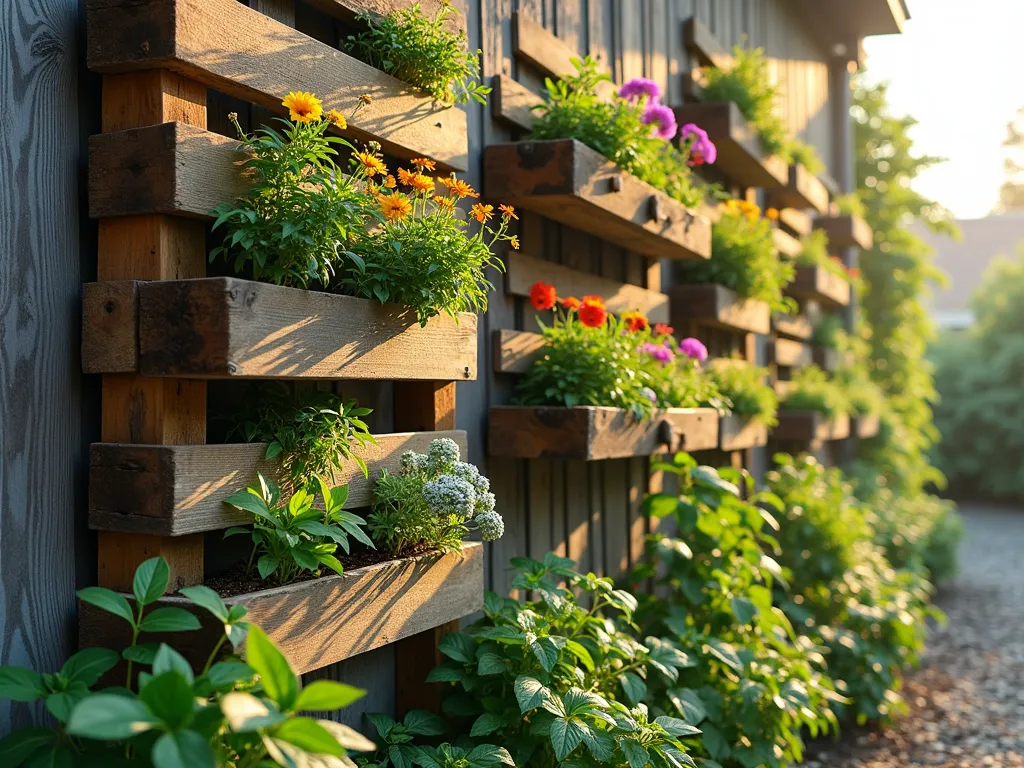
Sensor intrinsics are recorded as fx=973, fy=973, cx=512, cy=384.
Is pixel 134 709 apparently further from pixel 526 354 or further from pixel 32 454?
pixel 526 354

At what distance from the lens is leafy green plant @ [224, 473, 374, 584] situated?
1.56 m

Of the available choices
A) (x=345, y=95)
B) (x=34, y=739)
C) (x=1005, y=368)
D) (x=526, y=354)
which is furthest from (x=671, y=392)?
(x=1005, y=368)

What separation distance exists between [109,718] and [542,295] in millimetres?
1713

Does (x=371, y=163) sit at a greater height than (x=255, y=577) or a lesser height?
greater

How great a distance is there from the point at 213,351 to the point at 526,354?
1.33 meters

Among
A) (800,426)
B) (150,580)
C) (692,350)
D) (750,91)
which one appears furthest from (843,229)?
(150,580)

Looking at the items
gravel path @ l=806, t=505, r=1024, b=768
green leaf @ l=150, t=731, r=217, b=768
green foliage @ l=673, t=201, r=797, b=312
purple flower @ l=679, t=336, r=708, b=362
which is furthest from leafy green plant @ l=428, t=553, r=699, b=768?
green foliage @ l=673, t=201, r=797, b=312

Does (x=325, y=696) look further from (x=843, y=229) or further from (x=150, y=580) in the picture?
(x=843, y=229)

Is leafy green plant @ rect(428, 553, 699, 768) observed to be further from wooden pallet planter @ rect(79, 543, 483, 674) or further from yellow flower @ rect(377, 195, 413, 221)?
yellow flower @ rect(377, 195, 413, 221)

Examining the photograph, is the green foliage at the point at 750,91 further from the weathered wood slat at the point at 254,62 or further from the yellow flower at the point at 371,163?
the yellow flower at the point at 371,163

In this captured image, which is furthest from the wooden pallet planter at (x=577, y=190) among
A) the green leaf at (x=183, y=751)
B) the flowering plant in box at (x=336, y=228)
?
the green leaf at (x=183, y=751)

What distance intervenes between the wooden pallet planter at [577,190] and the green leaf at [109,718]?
1700 millimetres

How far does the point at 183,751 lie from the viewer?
3.43 feet

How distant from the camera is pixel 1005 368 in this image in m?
12.0
